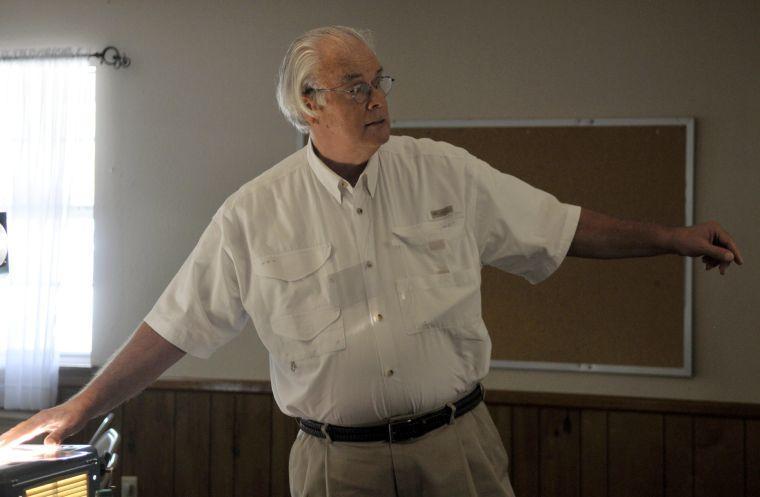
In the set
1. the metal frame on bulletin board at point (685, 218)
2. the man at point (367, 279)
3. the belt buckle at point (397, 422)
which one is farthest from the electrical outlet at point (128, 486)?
the belt buckle at point (397, 422)

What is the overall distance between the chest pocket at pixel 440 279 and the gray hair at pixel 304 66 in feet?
1.21

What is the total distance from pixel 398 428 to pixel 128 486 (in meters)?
2.40

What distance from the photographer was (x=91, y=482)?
148 centimetres

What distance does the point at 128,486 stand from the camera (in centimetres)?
377

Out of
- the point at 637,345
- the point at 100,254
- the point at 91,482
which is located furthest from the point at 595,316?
the point at 91,482

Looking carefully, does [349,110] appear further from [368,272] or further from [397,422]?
[397,422]

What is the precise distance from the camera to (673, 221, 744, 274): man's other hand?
167cm

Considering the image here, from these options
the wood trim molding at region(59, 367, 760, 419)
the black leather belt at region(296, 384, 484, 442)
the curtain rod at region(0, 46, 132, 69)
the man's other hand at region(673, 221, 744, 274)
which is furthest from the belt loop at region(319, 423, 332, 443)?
the curtain rod at region(0, 46, 132, 69)

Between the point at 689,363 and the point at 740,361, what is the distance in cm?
19

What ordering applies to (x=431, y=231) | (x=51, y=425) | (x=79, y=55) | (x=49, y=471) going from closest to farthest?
(x=49, y=471), (x=51, y=425), (x=431, y=231), (x=79, y=55)

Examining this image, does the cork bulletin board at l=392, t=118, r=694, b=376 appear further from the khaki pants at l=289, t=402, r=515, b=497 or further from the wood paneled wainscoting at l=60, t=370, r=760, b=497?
the khaki pants at l=289, t=402, r=515, b=497

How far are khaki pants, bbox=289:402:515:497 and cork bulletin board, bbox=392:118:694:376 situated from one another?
175cm

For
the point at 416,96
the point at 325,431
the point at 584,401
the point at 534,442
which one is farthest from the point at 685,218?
the point at 325,431

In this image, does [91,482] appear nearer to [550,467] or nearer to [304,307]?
[304,307]
